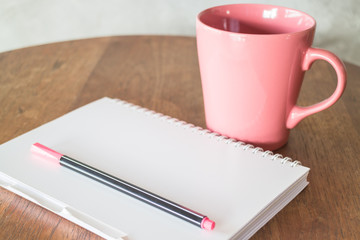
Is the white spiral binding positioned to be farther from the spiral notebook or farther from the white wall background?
the white wall background

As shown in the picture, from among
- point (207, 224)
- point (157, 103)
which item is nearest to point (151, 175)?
point (207, 224)

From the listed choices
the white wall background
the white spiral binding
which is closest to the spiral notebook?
the white spiral binding

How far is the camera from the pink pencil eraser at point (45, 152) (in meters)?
0.48

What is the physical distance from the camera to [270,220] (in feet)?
1.40

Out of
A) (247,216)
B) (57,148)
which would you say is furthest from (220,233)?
(57,148)

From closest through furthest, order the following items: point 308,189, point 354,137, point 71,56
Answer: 1. point 308,189
2. point 354,137
3. point 71,56

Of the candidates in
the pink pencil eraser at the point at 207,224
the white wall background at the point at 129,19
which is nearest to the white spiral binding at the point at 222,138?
the pink pencil eraser at the point at 207,224

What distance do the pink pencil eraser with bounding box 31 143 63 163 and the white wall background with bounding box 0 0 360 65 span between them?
799 mm

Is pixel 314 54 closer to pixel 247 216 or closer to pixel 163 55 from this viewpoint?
pixel 247 216

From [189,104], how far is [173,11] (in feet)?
2.10

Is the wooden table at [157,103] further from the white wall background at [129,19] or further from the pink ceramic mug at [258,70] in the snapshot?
the white wall background at [129,19]

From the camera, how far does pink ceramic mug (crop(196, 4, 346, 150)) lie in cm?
47

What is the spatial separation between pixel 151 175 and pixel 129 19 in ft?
3.02

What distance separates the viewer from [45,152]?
49 cm
